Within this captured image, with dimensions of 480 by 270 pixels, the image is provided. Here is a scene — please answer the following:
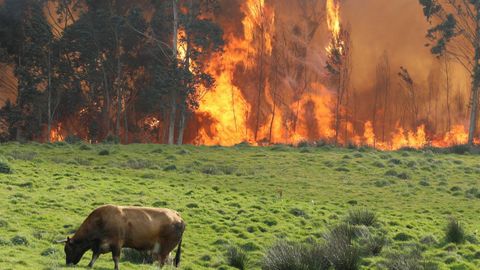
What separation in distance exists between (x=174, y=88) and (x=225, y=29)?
1384cm

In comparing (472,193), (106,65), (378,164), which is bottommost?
(472,193)

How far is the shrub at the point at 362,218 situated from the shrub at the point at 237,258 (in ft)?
21.8

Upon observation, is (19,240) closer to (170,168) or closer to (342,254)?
(342,254)

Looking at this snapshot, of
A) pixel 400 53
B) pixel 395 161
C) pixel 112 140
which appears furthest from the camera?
pixel 400 53

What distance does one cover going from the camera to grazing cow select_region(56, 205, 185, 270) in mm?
16078

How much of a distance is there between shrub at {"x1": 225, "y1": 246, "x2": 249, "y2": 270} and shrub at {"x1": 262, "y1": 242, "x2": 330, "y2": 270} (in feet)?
3.69

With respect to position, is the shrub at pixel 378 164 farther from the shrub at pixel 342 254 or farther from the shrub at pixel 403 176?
the shrub at pixel 342 254

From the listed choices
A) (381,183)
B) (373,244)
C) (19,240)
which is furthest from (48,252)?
(381,183)

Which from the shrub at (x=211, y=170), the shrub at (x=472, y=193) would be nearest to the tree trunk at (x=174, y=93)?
the shrub at (x=211, y=170)

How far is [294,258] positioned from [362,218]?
28.1 ft

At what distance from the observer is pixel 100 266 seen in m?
16.7

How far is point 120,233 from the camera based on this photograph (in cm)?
1612

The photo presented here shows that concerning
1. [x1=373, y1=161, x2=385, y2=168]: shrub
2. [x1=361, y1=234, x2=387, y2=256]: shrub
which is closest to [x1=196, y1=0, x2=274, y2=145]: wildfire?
[x1=373, y1=161, x2=385, y2=168]: shrub

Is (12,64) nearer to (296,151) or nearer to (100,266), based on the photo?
(296,151)
